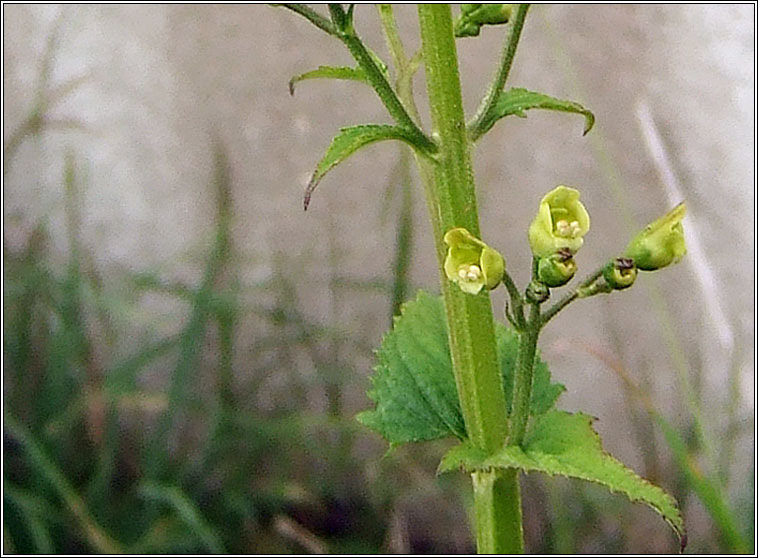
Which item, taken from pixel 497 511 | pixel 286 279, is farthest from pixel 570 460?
pixel 286 279

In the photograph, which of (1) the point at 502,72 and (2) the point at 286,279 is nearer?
(1) the point at 502,72

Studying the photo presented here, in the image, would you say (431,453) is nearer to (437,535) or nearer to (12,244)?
(437,535)

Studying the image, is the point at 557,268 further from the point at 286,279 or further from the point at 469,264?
the point at 286,279

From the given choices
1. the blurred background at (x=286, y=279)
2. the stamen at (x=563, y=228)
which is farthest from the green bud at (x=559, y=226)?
the blurred background at (x=286, y=279)

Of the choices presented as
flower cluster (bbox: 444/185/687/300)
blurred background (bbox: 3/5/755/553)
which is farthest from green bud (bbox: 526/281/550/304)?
blurred background (bbox: 3/5/755/553)

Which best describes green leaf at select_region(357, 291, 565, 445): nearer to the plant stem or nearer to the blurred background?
the plant stem

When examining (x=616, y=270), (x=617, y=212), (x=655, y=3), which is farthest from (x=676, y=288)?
(x=616, y=270)

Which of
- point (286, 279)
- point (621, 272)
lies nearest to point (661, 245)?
point (621, 272)

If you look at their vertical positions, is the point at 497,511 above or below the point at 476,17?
below
